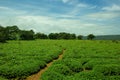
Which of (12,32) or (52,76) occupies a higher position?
(12,32)

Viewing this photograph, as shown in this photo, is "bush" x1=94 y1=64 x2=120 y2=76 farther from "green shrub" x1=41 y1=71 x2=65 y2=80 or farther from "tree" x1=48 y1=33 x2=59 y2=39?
"tree" x1=48 y1=33 x2=59 y2=39

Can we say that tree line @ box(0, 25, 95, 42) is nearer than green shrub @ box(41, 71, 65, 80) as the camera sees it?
No

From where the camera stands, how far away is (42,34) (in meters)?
143

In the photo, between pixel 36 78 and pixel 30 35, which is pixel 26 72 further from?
pixel 30 35

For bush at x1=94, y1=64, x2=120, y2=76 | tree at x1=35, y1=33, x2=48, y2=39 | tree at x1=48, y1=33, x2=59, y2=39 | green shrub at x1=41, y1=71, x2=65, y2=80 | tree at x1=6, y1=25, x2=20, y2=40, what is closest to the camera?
green shrub at x1=41, y1=71, x2=65, y2=80

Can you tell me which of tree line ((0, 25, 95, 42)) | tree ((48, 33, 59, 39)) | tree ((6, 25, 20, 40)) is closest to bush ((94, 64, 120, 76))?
tree line ((0, 25, 95, 42))

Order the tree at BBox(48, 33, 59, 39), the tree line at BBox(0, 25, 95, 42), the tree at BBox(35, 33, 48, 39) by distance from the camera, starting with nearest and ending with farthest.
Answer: the tree line at BBox(0, 25, 95, 42) < the tree at BBox(35, 33, 48, 39) < the tree at BBox(48, 33, 59, 39)

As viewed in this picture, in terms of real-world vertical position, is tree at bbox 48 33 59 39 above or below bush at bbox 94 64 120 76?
above

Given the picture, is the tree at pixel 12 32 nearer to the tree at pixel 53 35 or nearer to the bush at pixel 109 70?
the tree at pixel 53 35

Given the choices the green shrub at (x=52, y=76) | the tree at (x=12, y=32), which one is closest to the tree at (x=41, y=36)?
the tree at (x=12, y=32)

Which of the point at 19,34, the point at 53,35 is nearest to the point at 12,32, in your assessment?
the point at 19,34

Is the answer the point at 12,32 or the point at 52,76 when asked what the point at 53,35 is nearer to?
the point at 12,32

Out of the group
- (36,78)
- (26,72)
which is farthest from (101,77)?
(26,72)

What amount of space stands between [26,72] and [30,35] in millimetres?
86160
